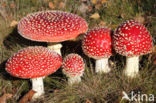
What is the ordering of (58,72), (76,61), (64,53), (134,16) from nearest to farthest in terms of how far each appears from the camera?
(76,61) < (58,72) < (64,53) < (134,16)

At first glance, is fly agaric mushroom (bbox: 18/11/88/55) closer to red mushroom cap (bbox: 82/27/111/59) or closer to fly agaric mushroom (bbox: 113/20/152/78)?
red mushroom cap (bbox: 82/27/111/59)

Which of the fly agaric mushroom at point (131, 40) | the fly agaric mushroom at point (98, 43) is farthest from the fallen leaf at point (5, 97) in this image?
the fly agaric mushroom at point (131, 40)

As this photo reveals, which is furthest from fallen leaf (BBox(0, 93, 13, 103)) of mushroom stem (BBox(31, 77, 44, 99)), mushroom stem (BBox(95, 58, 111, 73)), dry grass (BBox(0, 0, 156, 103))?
mushroom stem (BBox(95, 58, 111, 73))

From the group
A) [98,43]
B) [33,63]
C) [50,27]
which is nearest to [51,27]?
[50,27]

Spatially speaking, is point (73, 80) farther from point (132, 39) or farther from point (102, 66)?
point (132, 39)

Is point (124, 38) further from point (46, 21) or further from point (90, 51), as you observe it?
point (46, 21)

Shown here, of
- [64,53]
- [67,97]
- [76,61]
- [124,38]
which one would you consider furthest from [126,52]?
[64,53]
